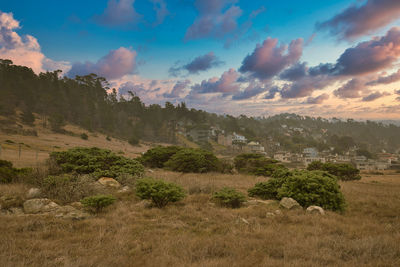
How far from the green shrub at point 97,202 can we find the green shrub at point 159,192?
1.35 m

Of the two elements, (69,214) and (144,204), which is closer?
(69,214)

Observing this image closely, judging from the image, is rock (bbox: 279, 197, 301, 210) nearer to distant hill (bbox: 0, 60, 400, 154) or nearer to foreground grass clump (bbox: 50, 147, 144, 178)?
foreground grass clump (bbox: 50, 147, 144, 178)

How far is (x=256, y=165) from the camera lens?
80.0 feet

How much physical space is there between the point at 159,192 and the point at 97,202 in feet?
6.93

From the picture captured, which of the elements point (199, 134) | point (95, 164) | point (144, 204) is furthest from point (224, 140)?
point (144, 204)

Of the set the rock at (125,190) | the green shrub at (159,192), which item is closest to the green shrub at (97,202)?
the green shrub at (159,192)

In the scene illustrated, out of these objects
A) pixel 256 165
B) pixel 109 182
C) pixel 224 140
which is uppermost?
pixel 224 140

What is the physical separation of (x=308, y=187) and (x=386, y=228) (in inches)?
110

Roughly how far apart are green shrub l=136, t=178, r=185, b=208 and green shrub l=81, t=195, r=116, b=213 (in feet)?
4.44

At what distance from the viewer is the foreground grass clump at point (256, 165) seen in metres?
22.4

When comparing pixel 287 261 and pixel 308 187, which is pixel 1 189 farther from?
pixel 308 187

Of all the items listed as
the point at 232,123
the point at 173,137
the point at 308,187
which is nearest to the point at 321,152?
the point at 232,123

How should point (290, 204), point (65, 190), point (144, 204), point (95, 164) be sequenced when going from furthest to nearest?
point (95, 164)
point (65, 190)
point (144, 204)
point (290, 204)

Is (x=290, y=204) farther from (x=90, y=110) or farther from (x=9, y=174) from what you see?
(x=90, y=110)
